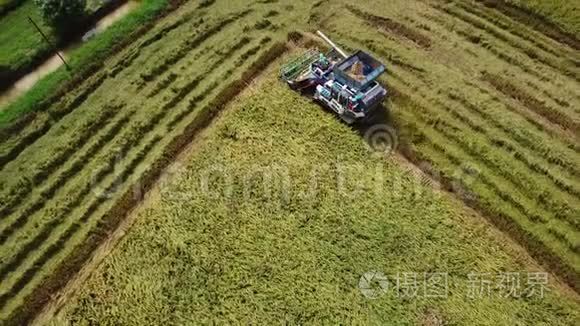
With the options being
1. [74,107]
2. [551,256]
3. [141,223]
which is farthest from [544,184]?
[74,107]

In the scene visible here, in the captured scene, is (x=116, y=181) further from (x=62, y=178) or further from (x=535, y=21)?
(x=535, y=21)

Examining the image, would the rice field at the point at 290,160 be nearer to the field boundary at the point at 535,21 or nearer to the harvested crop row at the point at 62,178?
the harvested crop row at the point at 62,178

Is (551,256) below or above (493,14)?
below

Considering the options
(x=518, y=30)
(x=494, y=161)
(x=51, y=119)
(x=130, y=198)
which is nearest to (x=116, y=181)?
(x=130, y=198)

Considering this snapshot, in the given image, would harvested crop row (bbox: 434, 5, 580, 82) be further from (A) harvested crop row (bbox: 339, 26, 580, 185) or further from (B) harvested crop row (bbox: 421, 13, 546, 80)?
(A) harvested crop row (bbox: 339, 26, 580, 185)

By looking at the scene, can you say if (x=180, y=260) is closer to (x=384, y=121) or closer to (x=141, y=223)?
(x=141, y=223)

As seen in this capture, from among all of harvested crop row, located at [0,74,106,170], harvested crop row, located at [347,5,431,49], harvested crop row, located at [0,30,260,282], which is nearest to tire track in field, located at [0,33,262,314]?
harvested crop row, located at [0,30,260,282]
